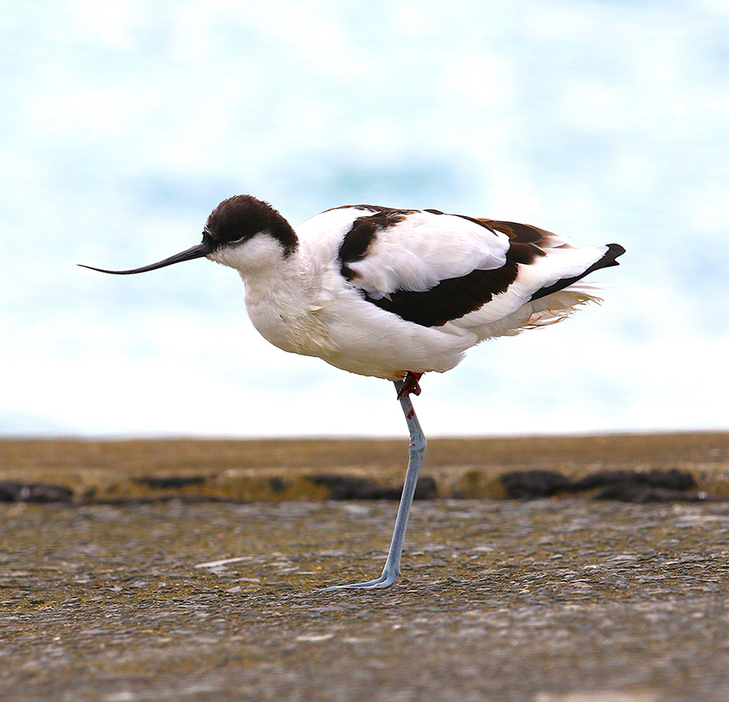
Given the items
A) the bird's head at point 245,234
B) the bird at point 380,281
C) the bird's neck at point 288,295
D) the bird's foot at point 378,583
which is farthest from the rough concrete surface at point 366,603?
the bird's head at point 245,234

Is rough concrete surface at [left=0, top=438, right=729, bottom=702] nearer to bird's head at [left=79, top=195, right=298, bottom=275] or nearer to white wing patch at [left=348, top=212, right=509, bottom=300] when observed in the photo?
white wing patch at [left=348, top=212, right=509, bottom=300]

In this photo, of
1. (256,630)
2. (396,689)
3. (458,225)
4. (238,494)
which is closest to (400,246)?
(458,225)

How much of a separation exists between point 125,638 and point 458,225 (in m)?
2.04

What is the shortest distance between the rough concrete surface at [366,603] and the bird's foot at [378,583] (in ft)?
0.28

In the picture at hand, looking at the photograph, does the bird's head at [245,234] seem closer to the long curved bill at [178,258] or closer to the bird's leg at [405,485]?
the long curved bill at [178,258]

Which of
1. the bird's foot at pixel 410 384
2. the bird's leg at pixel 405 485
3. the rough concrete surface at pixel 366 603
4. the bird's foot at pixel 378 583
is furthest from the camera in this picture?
the bird's foot at pixel 410 384

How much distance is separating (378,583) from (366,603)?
32 centimetres

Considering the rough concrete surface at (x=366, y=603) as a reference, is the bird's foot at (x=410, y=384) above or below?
above

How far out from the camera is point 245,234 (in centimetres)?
369

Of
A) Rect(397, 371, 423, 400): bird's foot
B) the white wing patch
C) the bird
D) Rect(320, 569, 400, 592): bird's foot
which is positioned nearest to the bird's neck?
A: the bird

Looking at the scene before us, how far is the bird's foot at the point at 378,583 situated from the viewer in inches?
139

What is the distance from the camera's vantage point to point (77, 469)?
242 inches

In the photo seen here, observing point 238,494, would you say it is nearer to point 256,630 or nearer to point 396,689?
point 256,630

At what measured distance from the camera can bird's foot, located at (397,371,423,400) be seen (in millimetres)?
3918
